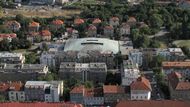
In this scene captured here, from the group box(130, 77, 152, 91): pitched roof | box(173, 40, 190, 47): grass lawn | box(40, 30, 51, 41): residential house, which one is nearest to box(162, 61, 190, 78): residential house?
box(130, 77, 152, 91): pitched roof

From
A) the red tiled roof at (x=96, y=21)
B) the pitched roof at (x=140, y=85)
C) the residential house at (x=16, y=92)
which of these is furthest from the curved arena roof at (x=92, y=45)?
the residential house at (x=16, y=92)

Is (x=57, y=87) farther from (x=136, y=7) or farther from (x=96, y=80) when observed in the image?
(x=136, y=7)

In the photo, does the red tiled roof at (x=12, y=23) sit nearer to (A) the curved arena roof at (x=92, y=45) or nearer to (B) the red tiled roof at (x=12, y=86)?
(A) the curved arena roof at (x=92, y=45)

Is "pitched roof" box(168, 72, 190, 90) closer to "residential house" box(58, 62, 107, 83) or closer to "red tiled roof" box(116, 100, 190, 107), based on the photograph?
"red tiled roof" box(116, 100, 190, 107)

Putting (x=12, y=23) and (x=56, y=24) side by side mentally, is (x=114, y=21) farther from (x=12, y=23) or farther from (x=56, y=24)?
(x=12, y=23)

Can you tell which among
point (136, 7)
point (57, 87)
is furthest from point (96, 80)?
point (136, 7)

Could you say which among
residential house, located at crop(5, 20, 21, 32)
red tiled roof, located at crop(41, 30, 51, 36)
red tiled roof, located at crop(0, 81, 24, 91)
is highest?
residential house, located at crop(5, 20, 21, 32)

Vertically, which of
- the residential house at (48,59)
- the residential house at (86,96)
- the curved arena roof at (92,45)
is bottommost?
the residential house at (86,96)
